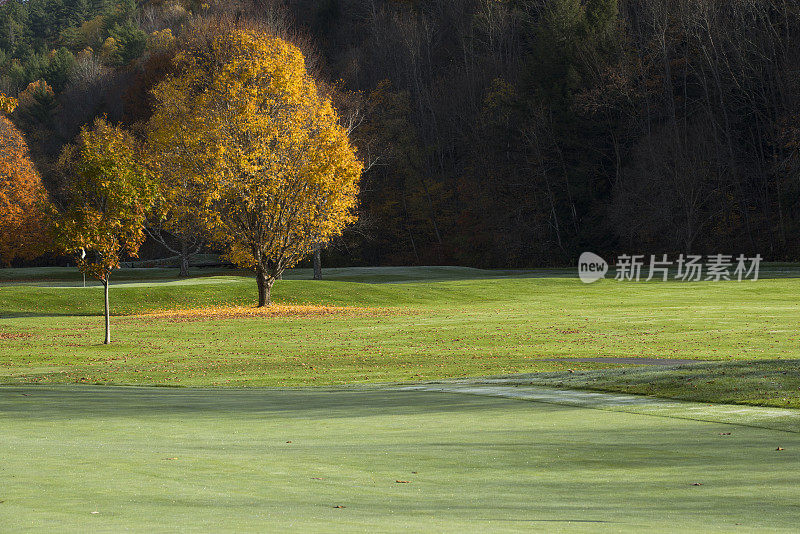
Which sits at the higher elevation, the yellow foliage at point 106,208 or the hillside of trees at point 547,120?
the hillside of trees at point 547,120

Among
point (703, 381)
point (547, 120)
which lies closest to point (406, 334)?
point (703, 381)

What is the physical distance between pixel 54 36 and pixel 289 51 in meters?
133

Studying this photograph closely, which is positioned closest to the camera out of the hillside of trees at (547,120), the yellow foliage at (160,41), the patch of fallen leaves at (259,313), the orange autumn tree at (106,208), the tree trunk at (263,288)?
the orange autumn tree at (106,208)

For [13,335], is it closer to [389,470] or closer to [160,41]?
[389,470]

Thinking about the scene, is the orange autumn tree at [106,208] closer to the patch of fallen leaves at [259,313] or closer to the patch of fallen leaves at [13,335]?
the patch of fallen leaves at [13,335]

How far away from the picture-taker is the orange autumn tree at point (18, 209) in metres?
73.5

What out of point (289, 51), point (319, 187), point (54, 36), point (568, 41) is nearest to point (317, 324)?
point (319, 187)

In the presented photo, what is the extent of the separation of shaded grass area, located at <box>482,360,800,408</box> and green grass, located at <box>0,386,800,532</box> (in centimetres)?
226

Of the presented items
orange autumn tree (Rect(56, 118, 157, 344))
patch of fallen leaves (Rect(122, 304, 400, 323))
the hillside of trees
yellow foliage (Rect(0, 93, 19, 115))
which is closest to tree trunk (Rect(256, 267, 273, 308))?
patch of fallen leaves (Rect(122, 304, 400, 323))

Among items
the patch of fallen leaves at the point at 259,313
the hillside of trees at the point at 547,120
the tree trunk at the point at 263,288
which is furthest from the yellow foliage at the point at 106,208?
the hillside of trees at the point at 547,120

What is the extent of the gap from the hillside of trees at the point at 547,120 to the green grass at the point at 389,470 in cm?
4304

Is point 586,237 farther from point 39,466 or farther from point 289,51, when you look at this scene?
point 39,466

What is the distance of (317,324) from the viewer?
3706cm

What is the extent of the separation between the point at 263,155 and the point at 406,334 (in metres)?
14.4
